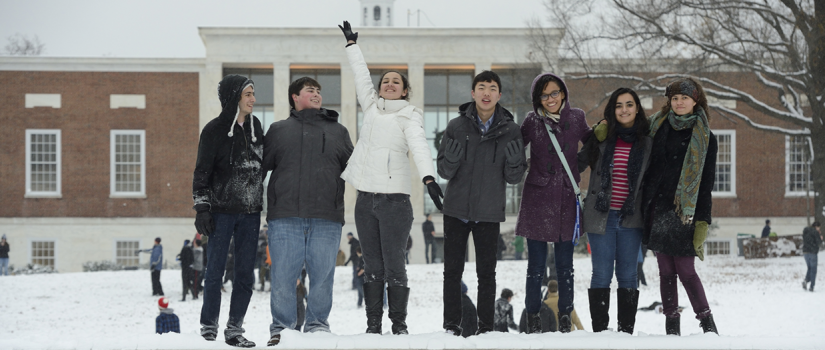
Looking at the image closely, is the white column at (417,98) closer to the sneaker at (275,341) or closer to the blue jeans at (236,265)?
the blue jeans at (236,265)

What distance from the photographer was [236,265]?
5082mm

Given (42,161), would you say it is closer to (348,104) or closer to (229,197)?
(348,104)

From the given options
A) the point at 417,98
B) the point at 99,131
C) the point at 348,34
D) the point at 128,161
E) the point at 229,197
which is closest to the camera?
the point at 229,197

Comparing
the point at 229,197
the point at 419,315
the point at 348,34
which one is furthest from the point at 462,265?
the point at 419,315

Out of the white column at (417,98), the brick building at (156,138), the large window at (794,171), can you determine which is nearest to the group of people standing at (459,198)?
the white column at (417,98)

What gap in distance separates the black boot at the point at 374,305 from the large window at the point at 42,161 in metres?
30.7

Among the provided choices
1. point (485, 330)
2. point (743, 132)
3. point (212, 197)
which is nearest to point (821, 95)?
point (743, 132)

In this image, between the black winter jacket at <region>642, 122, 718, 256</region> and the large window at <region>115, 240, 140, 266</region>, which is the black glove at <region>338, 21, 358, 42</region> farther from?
the large window at <region>115, 240, 140, 266</region>

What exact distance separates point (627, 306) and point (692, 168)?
45.1 inches

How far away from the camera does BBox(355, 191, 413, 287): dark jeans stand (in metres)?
5.05

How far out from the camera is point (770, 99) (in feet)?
97.8

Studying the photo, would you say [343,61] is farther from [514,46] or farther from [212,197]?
[212,197]

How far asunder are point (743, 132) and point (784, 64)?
1139cm

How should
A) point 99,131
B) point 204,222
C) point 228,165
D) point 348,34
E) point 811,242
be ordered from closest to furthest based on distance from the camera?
point 204,222 < point 228,165 < point 348,34 < point 811,242 < point 99,131
